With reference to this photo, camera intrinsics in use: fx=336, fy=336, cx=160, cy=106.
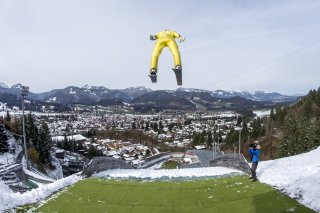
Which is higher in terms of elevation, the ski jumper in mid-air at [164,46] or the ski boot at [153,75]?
the ski jumper in mid-air at [164,46]

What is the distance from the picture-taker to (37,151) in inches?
2896

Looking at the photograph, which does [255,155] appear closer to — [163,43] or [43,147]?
[163,43]

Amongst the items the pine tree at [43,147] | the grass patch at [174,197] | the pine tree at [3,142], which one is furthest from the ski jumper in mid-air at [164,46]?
the pine tree at [43,147]

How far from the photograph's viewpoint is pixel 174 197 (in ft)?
42.6

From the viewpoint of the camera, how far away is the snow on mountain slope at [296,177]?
11265mm

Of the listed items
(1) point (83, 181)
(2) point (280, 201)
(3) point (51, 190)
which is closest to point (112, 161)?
(1) point (83, 181)

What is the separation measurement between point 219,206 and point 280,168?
6253 millimetres

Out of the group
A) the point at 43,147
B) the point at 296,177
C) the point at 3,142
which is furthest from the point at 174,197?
the point at 43,147

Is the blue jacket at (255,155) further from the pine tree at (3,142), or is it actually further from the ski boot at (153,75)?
the pine tree at (3,142)

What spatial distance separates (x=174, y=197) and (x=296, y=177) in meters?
5.04

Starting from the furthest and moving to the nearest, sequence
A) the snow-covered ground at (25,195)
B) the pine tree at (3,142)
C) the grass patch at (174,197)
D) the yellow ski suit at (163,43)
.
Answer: the pine tree at (3,142)
the yellow ski suit at (163,43)
the snow-covered ground at (25,195)
the grass patch at (174,197)

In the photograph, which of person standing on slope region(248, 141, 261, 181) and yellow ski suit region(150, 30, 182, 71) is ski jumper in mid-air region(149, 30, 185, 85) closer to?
yellow ski suit region(150, 30, 182, 71)

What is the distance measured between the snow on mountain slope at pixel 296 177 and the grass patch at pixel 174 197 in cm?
39

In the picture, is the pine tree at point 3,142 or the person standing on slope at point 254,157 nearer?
the person standing on slope at point 254,157
